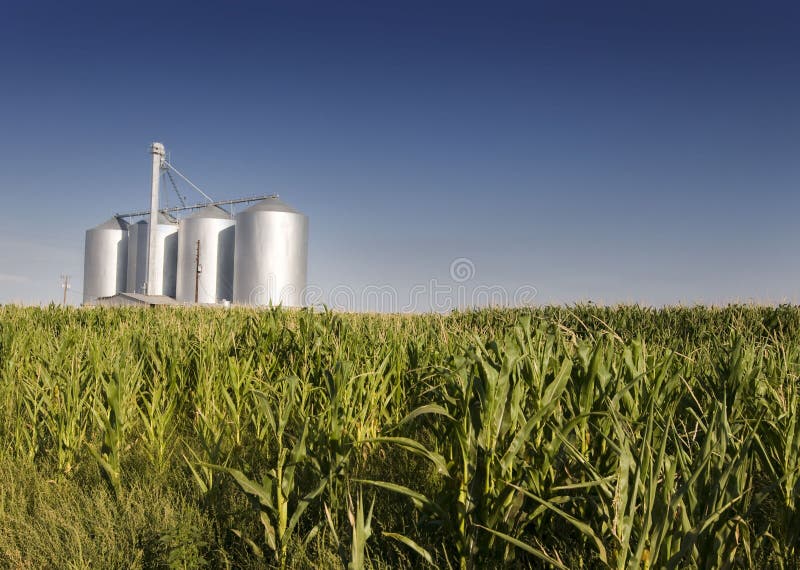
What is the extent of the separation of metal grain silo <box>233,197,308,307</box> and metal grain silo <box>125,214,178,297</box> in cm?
691

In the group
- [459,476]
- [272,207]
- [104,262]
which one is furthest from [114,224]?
[459,476]

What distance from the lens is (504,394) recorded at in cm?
239

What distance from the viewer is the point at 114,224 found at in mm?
41969

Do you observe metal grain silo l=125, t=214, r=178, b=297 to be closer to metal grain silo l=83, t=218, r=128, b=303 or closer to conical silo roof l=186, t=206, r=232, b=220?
metal grain silo l=83, t=218, r=128, b=303

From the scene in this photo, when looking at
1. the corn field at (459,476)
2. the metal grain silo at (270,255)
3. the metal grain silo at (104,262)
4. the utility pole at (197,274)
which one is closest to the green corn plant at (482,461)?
the corn field at (459,476)

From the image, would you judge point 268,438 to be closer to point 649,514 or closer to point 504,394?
point 504,394

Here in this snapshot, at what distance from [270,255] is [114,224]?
1842 centimetres

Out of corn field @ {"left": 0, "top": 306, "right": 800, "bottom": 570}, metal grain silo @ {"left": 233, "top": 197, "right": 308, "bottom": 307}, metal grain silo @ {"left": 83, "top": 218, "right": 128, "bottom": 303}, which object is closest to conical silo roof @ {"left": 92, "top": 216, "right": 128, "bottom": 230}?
metal grain silo @ {"left": 83, "top": 218, "right": 128, "bottom": 303}

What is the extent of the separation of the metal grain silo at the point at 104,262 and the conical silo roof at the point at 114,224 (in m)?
0.22

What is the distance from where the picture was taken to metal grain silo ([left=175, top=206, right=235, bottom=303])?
112 feet

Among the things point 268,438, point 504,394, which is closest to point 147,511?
point 268,438

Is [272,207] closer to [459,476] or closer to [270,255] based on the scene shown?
[270,255]

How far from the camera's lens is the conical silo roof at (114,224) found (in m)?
41.3

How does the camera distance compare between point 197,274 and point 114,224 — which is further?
point 114,224
